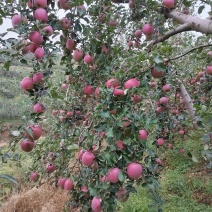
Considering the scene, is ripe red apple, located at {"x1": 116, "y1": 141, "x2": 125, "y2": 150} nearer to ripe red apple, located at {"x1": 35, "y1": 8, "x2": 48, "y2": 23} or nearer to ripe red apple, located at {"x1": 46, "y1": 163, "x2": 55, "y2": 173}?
ripe red apple, located at {"x1": 35, "y1": 8, "x2": 48, "y2": 23}

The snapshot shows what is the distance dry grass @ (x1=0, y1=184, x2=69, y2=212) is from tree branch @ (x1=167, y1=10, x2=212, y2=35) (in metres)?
2.48

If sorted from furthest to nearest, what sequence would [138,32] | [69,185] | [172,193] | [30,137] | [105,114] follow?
1. [172,193]
2. [138,32]
3. [69,185]
4. [30,137]
5. [105,114]

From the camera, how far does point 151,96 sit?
2176 millimetres

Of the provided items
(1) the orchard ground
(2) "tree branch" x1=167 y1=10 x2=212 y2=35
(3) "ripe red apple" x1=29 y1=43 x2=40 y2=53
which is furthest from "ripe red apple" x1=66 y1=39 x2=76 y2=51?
(1) the orchard ground

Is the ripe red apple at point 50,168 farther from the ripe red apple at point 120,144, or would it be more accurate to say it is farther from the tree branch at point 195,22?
the tree branch at point 195,22

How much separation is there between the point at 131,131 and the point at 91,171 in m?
0.33

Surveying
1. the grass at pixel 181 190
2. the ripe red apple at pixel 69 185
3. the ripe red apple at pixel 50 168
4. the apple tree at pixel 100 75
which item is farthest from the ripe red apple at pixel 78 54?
the grass at pixel 181 190

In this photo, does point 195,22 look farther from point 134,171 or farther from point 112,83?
point 134,171

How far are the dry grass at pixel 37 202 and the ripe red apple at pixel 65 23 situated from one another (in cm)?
244

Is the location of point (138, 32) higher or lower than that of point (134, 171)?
higher

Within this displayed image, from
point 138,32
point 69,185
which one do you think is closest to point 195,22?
point 138,32

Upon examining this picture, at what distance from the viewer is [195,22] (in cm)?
115

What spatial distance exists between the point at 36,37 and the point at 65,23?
0.66 feet

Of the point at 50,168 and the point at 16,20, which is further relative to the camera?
the point at 50,168
